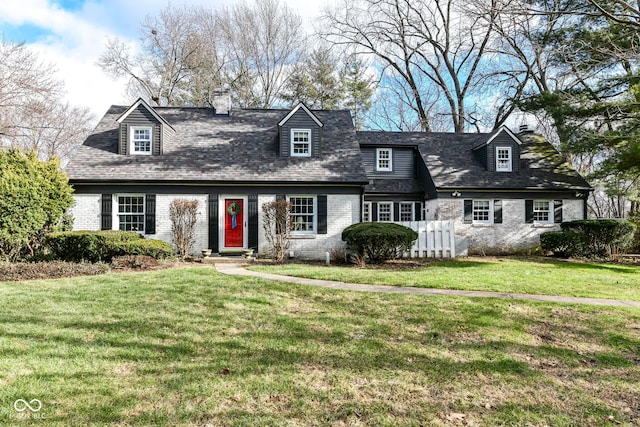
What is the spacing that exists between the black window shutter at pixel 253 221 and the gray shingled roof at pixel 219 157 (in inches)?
31.7

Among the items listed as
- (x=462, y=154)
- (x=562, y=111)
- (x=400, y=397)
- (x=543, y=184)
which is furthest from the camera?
(x=462, y=154)

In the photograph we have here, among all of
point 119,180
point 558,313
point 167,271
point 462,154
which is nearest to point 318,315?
point 558,313

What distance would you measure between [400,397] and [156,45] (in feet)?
104

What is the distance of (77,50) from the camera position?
2069cm

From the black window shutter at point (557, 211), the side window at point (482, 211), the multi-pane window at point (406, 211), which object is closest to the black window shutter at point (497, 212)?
the side window at point (482, 211)

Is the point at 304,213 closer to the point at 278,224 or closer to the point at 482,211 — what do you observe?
the point at 278,224

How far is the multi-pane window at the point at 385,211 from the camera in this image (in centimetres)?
1917

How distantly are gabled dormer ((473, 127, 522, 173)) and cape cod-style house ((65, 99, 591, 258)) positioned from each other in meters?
0.05

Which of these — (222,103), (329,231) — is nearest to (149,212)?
(222,103)

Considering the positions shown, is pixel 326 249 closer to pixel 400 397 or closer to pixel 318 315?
pixel 318 315

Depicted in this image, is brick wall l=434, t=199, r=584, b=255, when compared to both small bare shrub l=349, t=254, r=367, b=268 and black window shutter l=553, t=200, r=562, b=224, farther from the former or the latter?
small bare shrub l=349, t=254, r=367, b=268

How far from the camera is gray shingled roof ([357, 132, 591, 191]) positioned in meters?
18.0

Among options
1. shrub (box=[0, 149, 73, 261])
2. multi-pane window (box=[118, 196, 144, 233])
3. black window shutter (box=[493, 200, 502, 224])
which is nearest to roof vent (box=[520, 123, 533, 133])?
black window shutter (box=[493, 200, 502, 224])

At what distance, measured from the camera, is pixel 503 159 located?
19.1m
